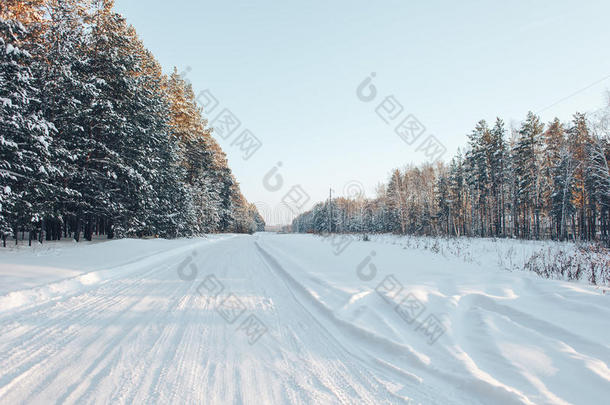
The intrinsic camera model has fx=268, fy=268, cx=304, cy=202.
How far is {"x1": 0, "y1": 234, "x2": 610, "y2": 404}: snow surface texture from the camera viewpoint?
2.18 m

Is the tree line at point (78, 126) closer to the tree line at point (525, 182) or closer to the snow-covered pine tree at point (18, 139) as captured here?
the snow-covered pine tree at point (18, 139)

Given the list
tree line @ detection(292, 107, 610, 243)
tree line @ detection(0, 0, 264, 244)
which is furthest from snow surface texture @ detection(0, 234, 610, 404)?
tree line @ detection(292, 107, 610, 243)

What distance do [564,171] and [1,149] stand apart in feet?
131

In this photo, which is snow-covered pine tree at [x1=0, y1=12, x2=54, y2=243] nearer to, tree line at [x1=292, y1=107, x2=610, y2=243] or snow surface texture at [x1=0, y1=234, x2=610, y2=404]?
snow surface texture at [x1=0, y1=234, x2=610, y2=404]

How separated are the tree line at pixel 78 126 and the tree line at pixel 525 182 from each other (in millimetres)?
21667

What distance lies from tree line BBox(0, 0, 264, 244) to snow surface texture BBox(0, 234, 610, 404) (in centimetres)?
819

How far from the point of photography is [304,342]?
3178 mm

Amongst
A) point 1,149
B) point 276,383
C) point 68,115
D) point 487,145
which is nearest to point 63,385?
point 276,383

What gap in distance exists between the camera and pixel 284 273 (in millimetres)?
7691

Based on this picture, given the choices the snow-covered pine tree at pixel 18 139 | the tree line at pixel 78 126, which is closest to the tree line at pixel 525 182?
the tree line at pixel 78 126

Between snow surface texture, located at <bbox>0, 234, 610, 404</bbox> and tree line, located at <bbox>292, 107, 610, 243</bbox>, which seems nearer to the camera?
snow surface texture, located at <bbox>0, 234, 610, 404</bbox>

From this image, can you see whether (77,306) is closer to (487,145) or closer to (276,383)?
(276,383)

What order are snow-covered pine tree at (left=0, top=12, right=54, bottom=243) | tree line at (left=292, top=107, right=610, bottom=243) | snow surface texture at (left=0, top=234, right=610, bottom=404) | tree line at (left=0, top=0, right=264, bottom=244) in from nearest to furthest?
snow surface texture at (left=0, top=234, right=610, bottom=404) < snow-covered pine tree at (left=0, top=12, right=54, bottom=243) < tree line at (left=0, top=0, right=264, bottom=244) < tree line at (left=292, top=107, right=610, bottom=243)

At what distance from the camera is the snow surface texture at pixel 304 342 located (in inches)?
85.8
